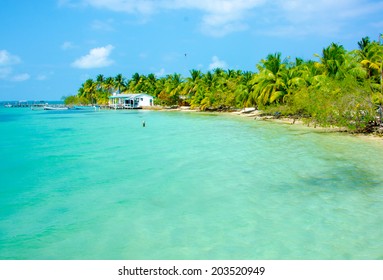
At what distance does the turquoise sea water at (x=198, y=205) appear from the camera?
742 cm

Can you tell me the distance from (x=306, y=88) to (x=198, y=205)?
2617cm

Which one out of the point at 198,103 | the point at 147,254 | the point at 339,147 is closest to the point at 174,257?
the point at 147,254

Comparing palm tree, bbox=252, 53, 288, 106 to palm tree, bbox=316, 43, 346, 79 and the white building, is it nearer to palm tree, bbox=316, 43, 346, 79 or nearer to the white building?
palm tree, bbox=316, 43, 346, 79

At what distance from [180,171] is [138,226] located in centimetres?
669

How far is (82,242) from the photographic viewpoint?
25.7 ft

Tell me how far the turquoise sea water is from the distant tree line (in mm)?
4062

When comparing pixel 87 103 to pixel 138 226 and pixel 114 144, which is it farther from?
pixel 138 226

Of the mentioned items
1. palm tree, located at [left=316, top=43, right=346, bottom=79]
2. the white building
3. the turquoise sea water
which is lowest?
the turquoise sea water

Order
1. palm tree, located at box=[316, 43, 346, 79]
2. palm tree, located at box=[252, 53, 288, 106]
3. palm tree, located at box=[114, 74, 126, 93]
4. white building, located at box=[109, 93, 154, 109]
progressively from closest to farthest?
1. palm tree, located at box=[316, 43, 346, 79]
2. palm tree, located at box=[252, 53, 288, 106]
3. white building, located at box=[109, 93, 154, 109]
4. palm tree, located at box=[114, 74, 126, 93]

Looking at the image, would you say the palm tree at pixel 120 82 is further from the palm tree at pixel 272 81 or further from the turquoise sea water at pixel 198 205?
the turquoise sea water at pixel 198 205

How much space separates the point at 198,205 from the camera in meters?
10.3

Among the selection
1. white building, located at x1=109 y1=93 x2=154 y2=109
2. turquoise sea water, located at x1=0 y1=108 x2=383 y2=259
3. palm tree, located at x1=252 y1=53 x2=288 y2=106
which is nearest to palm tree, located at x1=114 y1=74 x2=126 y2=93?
white building, located at x1=109 y1=93 x2=154 y2=109

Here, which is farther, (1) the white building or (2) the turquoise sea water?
→ (1) the white building

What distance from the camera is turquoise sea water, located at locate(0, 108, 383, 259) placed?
24.3ft
